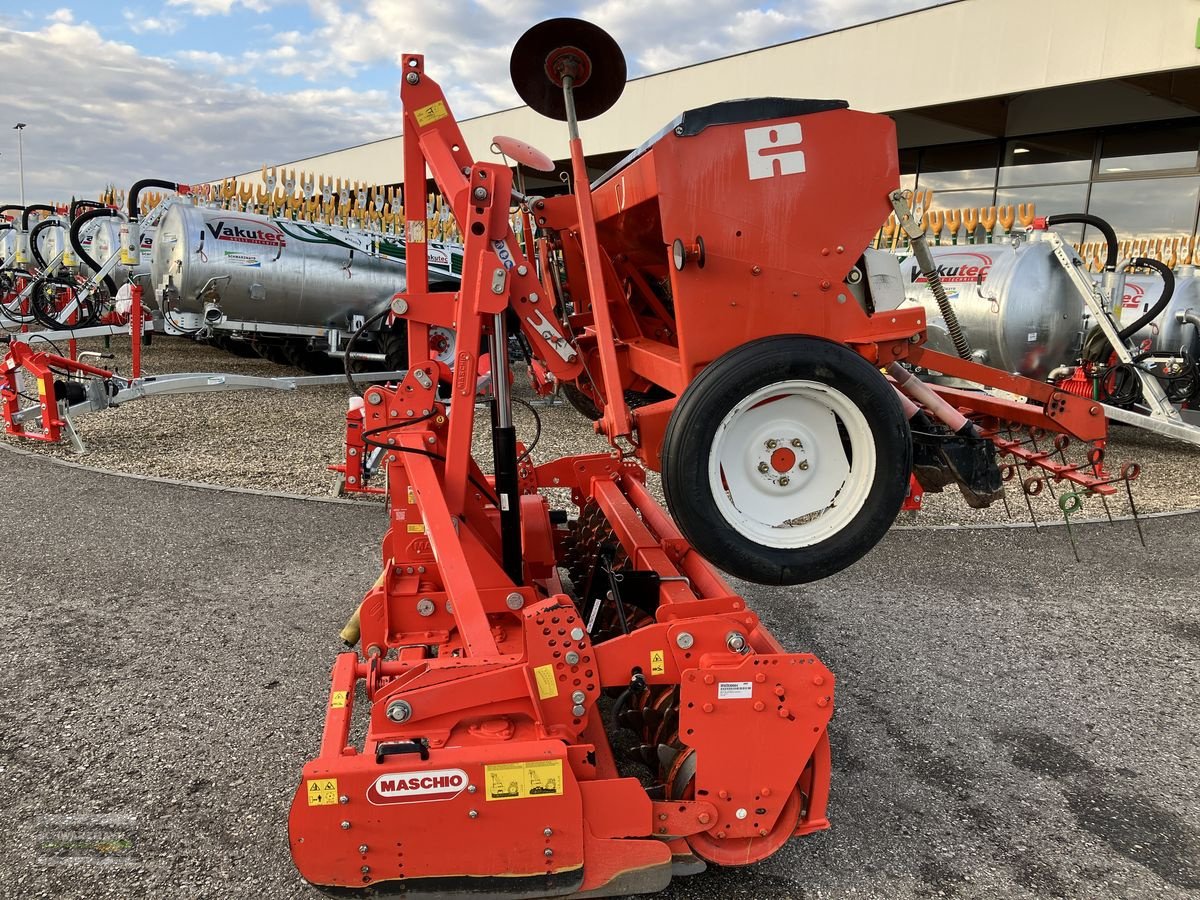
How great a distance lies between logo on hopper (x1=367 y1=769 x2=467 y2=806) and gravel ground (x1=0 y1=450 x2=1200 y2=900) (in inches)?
21.0

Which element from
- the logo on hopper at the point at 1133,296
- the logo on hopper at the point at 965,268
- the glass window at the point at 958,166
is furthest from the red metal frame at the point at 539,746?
the glass window at the point at 958,166

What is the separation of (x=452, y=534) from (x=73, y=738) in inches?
70.8

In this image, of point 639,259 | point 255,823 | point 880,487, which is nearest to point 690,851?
point 880,487

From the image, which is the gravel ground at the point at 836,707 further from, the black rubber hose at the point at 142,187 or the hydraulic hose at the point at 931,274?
the black rubber hose at the point at 142,187

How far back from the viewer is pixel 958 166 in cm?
1766

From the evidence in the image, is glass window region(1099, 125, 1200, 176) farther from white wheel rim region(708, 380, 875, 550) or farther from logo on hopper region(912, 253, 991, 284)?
white wheel rim region(708, 380, 875, 550)

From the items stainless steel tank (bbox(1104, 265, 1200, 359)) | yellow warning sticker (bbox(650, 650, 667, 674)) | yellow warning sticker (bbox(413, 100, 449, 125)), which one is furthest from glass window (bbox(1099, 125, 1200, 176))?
yellow warning sticker (bbox(650, 650, 667, 674))

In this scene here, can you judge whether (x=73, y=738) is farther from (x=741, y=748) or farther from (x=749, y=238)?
(x=749, y=238)

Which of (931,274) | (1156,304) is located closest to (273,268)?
(931,274)

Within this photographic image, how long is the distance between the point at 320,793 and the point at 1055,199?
58.5 ft

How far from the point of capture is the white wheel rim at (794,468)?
2.41m

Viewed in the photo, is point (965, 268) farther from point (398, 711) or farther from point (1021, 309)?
point (398, 711)

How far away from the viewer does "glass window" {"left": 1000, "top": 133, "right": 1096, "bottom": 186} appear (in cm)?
1572

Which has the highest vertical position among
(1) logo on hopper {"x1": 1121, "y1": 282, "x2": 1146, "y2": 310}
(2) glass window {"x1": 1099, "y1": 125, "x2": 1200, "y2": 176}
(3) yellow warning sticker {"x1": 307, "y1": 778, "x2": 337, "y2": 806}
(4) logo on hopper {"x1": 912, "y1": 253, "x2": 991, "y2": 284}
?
(2) glass window {"x1": 1099, "y1": 125, "x2": 1200, "y2": 176}
